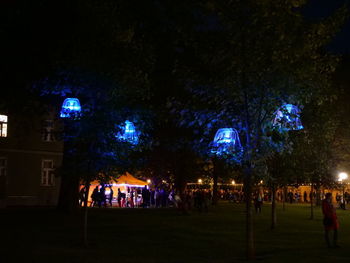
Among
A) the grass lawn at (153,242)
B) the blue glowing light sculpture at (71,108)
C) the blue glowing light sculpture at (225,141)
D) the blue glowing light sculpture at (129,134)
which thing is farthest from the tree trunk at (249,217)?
the blue glowing light sculpture at (71,108)

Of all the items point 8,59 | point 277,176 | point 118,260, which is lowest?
point 118,260

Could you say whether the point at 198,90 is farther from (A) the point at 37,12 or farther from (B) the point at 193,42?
→ (A) the point at 37,12

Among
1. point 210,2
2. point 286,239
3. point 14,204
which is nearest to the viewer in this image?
point 210,2

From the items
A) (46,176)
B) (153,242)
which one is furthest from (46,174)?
(153,242)

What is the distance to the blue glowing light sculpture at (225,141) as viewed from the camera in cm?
1489

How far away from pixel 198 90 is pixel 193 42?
4.47ft

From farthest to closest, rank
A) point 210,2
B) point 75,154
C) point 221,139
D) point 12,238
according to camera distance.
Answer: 1. point 12,238
2. point 75,154
3. point 221,139
4. point 210,2

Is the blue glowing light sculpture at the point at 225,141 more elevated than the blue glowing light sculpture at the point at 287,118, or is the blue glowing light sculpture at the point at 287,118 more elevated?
the blue glowing light sculpture at the point at 287,118

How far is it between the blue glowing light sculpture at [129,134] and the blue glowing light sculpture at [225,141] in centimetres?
353

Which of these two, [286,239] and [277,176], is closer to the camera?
[286,239]

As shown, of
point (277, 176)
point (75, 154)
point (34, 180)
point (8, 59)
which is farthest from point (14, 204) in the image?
point (75, 154)

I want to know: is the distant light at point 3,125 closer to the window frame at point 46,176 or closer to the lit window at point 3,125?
the lit window at point 3,125

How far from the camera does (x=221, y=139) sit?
50.1 ft

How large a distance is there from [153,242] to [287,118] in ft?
23.7
